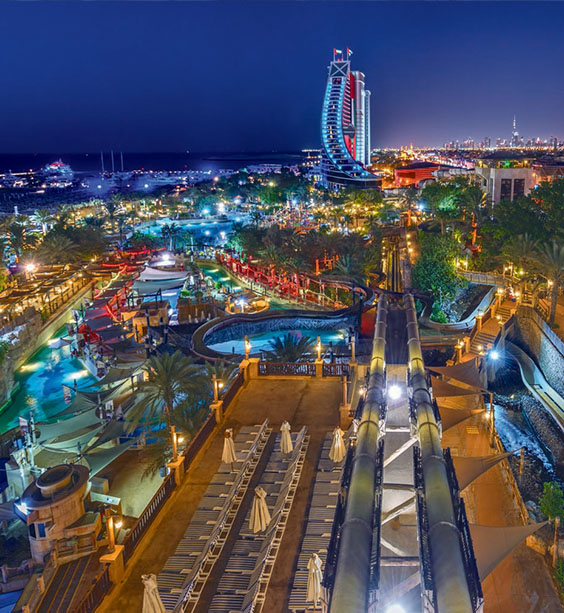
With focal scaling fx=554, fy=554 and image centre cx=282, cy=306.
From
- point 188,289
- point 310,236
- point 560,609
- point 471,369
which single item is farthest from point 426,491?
point 310,236

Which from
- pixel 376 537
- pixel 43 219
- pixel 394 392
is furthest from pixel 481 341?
pixel 43 219

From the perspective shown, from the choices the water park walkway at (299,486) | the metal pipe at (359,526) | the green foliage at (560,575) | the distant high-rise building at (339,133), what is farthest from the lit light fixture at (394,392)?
the distant high-rise building at (339,133)

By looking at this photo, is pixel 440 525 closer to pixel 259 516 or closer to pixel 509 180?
pixel 259 516

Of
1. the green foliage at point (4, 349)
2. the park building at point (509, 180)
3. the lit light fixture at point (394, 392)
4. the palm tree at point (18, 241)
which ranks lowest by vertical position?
the green foliage at point (4, 349)

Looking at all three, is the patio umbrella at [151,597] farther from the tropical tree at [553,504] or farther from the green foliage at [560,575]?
the tropical tree at [553,504]

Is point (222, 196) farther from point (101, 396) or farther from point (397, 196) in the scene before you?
point (101, 396)

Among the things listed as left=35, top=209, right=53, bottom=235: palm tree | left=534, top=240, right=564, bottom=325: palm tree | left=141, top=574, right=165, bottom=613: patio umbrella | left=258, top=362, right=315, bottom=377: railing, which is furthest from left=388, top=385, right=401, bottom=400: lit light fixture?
left=35, top=209, right=53, bottom=235: palm tree
